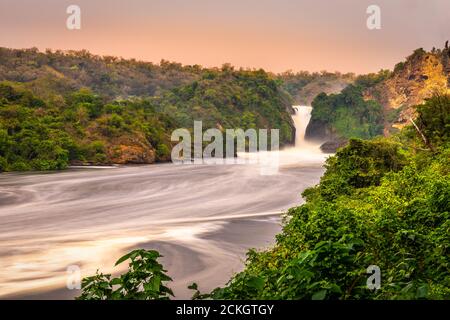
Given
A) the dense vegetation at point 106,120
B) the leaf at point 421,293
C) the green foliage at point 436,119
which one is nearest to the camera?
the leaf at point 421,293

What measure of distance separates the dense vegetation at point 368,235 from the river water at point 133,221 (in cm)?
423

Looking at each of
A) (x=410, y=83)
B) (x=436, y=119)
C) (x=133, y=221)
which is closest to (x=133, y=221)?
(x=133, y=221)

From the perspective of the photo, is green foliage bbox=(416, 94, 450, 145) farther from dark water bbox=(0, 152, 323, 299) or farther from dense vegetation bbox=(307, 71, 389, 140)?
dense vegetation bbox=(307, 71, 389, 140)

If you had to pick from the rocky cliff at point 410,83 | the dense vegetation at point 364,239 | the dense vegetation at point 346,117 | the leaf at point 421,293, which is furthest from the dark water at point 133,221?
the dense vegetation at point 346,117

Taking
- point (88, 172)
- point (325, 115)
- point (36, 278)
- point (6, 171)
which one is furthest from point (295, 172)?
point (325, 115)

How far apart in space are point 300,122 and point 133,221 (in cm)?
9474

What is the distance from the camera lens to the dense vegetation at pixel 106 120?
186ft

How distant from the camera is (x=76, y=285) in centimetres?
1603

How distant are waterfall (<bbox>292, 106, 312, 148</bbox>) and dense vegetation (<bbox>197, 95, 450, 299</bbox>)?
3375 inches

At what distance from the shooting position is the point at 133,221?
2834cm

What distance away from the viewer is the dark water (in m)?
17.8

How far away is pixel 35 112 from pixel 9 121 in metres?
6.77

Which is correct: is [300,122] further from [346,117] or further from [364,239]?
[364,239]

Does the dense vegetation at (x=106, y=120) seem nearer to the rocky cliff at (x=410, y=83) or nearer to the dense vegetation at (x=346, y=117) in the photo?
the dense vegetation at (x=346, y=117)
